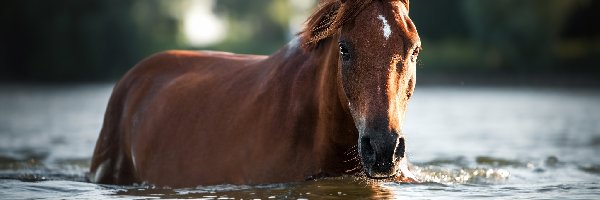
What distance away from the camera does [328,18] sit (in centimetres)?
563

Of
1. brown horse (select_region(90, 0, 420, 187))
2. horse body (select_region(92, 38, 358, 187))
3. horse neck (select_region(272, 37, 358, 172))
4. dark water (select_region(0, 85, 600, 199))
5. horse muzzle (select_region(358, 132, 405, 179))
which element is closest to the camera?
horse muzzle (select_region(358, 132, 405, 179))

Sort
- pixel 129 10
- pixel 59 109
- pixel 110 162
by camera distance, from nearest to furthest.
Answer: pixel 110 162 < pixel 59 109 < pixel 129 10

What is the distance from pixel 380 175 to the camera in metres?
4.95

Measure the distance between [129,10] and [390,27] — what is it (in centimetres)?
3768

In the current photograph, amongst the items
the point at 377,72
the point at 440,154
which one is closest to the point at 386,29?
the point at 377,72

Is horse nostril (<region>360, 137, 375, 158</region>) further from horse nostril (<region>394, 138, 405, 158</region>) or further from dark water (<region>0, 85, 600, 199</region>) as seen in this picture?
dark water (<region>0, 85, 600, 199</region>)

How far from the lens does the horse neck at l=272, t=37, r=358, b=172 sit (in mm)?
5531

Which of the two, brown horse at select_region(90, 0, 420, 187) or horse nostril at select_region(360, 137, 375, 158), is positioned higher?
brown horse at select_region(90, 0, 420, 187)

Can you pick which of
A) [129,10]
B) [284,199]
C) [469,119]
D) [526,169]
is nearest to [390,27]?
[284,199]

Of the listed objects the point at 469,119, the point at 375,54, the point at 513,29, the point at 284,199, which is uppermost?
the point at 513,29

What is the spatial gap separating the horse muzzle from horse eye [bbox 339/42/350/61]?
1.54 ft

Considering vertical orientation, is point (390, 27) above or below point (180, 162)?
above

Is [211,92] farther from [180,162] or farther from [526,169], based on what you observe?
[526,169]

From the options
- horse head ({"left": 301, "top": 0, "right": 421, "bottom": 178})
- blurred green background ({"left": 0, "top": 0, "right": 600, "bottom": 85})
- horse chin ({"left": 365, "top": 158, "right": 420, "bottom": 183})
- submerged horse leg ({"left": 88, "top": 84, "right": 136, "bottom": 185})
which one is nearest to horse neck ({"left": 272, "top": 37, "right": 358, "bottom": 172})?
horse head ({"left": 301, "top": 0, "right": 421, "bottom": 178})
